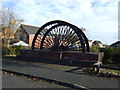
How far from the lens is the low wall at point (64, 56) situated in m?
11.5

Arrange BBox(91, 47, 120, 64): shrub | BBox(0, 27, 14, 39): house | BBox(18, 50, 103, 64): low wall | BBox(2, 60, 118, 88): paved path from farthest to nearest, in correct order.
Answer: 1. BBox(0, 27, 14, 39): house
2. BBox(91, 47, 120, 64): shrub
3. BBox(18, 50, 103, 64): low wall
4. BBox(2, 60, 118, 88): paved path

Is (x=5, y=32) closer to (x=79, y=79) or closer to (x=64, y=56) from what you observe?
(x=64, y=56)

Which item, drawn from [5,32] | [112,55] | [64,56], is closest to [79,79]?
[64,56]

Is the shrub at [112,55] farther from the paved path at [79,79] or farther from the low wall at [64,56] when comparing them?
the paved path at [79,79]

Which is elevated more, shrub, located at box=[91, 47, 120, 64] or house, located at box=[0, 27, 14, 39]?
house, located at box=[0, 27, 14, 39]

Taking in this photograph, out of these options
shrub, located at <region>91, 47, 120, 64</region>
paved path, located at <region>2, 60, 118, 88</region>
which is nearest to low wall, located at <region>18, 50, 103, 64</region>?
shrub, located at <region>91, 47, 120, 64</region>

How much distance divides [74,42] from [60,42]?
67.6 inches

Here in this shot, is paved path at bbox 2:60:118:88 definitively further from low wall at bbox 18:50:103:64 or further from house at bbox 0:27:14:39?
house at bbox 0:27:14:39

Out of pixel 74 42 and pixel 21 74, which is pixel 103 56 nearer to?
pixel 74 42

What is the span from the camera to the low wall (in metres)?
11.5

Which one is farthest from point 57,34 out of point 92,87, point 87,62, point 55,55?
point 92,87

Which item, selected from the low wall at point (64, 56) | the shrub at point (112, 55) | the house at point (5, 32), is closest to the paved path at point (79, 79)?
the low wall at point (64, 56)

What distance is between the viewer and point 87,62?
11.2 meters

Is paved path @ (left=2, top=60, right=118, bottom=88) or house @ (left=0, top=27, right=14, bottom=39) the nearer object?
paved path @ (left=2, top=60, right=118, bottom=88)
